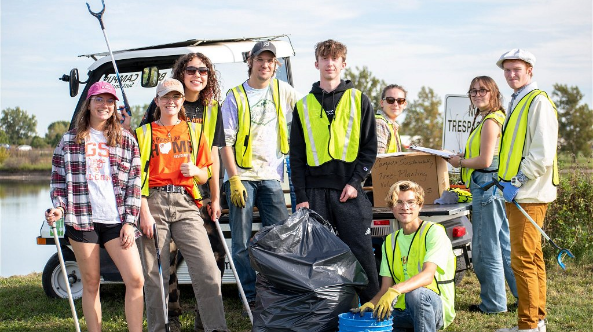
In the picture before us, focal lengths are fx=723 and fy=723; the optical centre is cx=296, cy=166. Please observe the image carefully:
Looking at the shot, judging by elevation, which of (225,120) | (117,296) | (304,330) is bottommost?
(117,296)

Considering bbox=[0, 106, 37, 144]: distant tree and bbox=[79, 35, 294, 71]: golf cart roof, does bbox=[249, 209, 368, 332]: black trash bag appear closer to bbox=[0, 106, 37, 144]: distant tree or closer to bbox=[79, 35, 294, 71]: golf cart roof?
bbox=[79, 35, 294, 71]: golf cart roof

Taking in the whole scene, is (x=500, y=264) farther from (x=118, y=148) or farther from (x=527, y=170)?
(x=118, y=148)

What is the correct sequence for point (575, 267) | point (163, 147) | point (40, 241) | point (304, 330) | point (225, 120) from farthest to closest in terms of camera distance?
point (575, 267)
point (40, 241)
point (225, 120)
point (163, 147)
point (304, 330)

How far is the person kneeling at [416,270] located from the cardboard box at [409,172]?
145 cm

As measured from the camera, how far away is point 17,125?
116 ft

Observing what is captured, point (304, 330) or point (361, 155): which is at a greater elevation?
point (361, 155)

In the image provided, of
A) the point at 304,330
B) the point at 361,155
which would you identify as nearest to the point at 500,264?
the point at 361,155

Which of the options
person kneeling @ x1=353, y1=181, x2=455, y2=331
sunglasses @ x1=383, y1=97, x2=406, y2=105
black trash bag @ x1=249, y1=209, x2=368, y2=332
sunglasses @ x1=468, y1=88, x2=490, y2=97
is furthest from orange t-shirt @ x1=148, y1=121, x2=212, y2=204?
sunglasses @ x1=383, y1=97, x2=406, y2=105

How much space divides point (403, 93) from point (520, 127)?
1.99 metres

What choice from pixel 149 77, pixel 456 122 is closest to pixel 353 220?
pixel 149 77

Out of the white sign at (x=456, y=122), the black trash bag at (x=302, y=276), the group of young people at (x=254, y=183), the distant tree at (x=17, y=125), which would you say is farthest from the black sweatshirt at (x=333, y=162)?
the distant tree at (x=17, y=125)

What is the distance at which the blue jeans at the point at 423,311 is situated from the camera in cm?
439

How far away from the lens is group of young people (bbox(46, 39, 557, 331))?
4500 mm

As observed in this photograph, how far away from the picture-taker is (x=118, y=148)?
455cm
